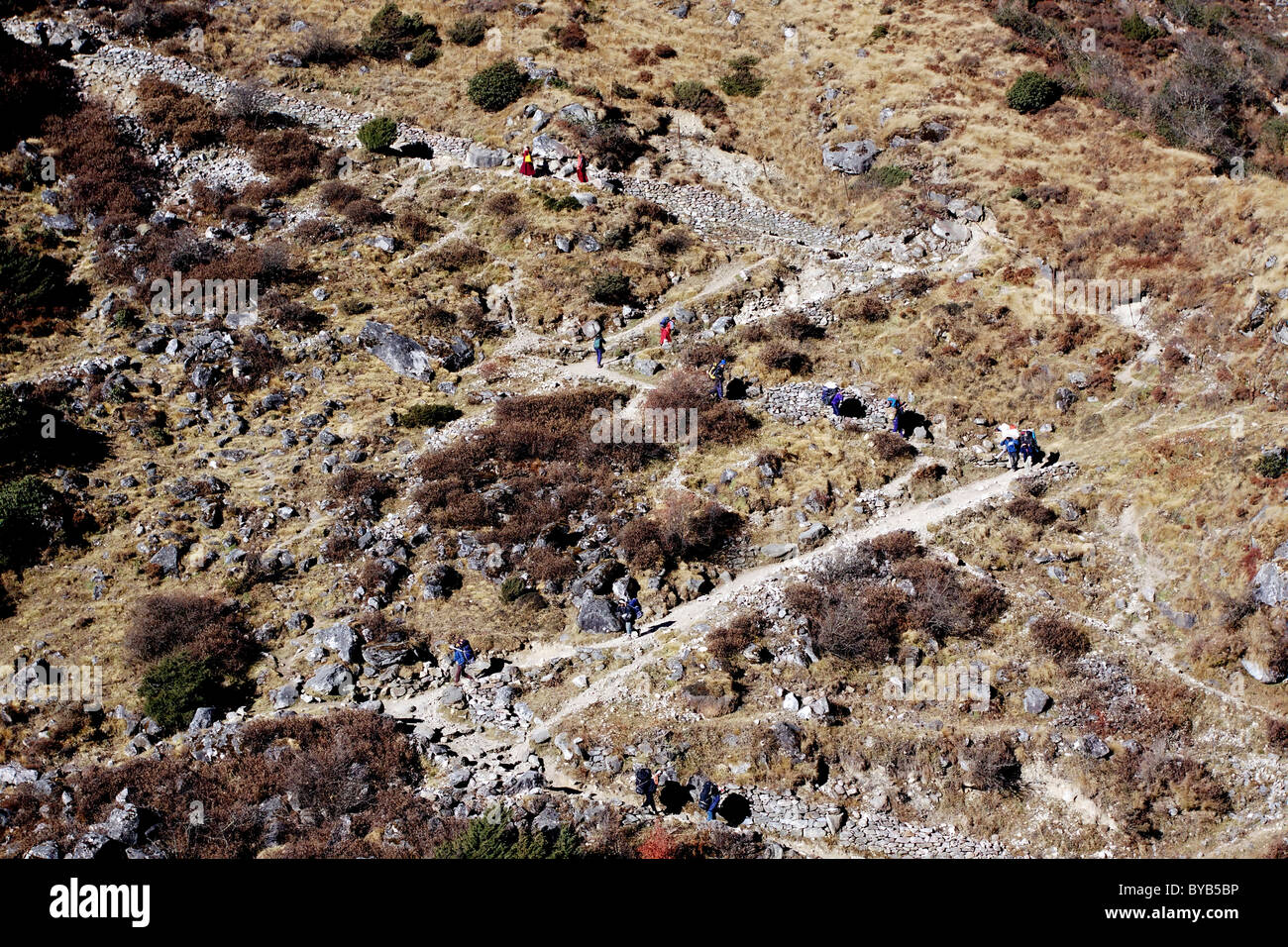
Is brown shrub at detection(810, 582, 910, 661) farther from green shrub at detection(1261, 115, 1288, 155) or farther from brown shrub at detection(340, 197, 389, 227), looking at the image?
green shrub at detection(1261, 115, 1288, 155)

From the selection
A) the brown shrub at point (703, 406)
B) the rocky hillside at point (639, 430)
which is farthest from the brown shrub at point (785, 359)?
the brown shrub at point (703, 406)

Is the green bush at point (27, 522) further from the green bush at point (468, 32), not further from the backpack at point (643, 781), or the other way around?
the green bush at point (468, 32)

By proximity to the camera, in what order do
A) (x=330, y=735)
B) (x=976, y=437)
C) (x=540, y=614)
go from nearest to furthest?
(x=330, y=735)
(x=540, y=614)
(x=976, y=437)

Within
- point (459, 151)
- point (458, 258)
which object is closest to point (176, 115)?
point (459, 151)

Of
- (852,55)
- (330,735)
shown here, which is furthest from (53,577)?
(852,55)

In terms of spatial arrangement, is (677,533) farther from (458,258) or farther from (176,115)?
(176,115)

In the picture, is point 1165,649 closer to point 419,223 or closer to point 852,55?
point 419,223
